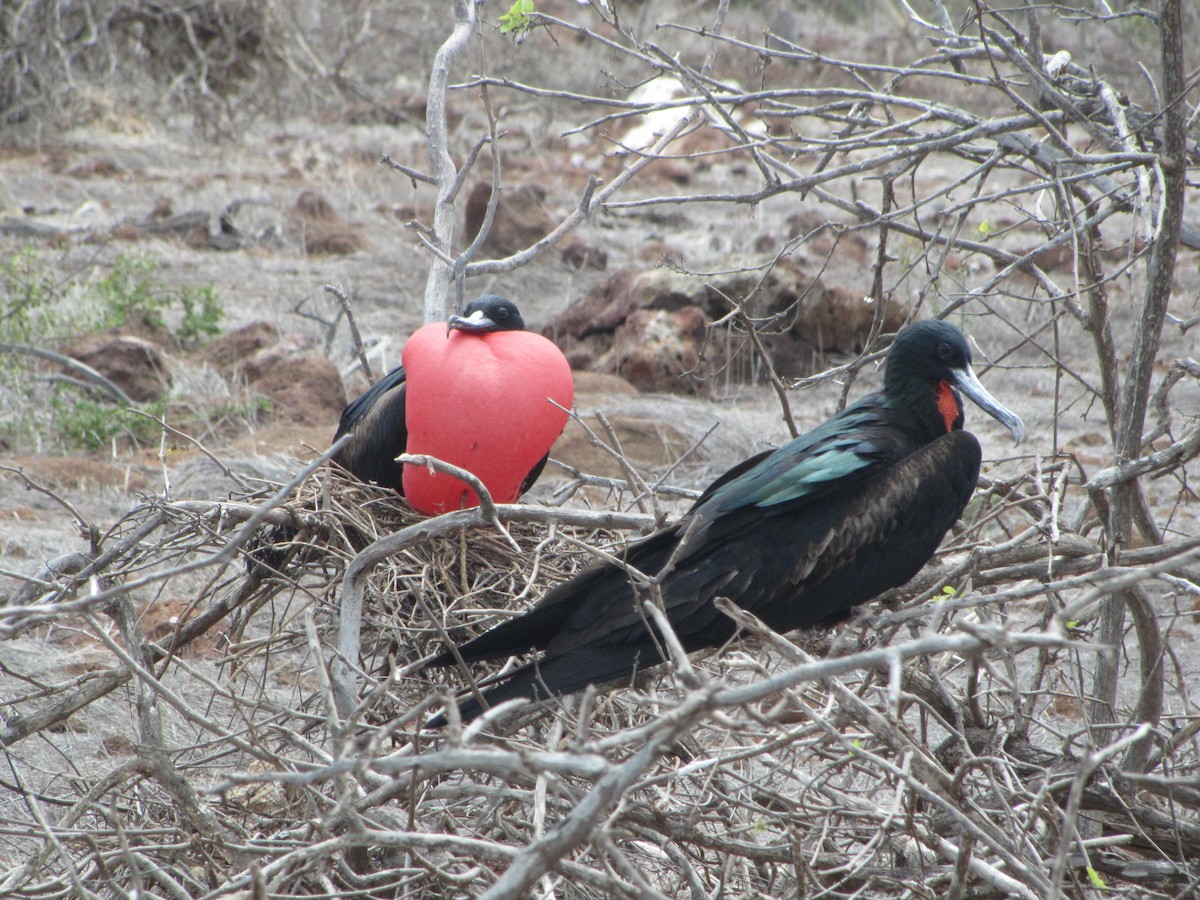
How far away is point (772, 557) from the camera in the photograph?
89.0 inches

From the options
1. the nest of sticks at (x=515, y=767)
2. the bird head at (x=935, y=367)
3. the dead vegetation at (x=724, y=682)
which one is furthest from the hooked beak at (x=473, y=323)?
the bird head at (x=935, y=367)

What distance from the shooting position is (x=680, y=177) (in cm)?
1059

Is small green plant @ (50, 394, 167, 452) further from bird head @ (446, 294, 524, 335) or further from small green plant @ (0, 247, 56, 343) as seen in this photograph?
bird head @ (446, 294, 524, 335)

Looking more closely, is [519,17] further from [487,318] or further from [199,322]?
[199,322]

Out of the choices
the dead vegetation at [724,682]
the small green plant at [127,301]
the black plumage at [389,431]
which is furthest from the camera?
the small green plant at [127,301]

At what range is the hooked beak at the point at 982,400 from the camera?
7.70 feet

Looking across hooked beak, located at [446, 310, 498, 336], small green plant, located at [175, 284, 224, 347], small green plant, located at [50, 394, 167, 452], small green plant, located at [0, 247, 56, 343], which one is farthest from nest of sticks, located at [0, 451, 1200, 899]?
small green plant, located at [175, 284, 224, 347]

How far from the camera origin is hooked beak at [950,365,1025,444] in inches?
92.4

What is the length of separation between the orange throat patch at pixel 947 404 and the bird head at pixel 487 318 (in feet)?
2.78

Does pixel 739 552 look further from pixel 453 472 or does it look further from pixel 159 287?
pixel 159 287

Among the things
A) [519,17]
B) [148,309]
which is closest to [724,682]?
[519,17]

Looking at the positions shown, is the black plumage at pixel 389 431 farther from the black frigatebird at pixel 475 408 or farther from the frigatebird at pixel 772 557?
the frigatebird at pixel 772 557

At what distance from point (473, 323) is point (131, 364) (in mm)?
3419

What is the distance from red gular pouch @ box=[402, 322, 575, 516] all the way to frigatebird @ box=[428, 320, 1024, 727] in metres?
0.42
